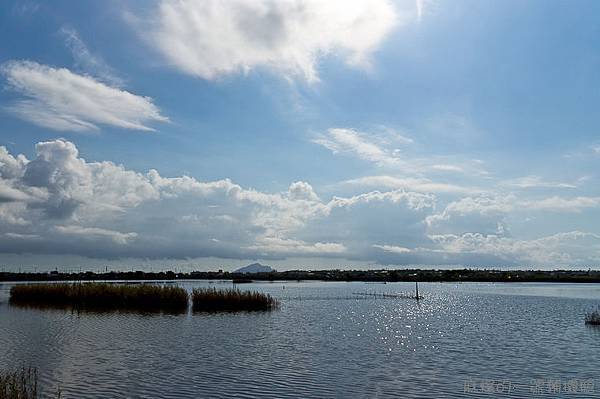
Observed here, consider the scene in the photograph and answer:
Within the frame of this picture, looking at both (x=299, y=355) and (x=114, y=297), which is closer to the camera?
(x=299, y=355)

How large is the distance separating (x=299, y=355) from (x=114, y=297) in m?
34.1

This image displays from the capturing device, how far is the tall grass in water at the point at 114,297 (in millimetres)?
53787

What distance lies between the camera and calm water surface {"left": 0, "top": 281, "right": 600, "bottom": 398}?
65.0 ft

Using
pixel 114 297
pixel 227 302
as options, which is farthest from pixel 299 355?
pixel 114 297

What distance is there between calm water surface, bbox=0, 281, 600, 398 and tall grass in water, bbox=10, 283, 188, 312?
738cm

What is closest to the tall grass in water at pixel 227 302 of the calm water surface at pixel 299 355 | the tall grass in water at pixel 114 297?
the tall grass in water at pixel 114 297

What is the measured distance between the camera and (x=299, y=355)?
88.4 feet

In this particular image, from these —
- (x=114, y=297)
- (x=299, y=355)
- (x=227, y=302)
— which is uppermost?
(x=114, y=297)

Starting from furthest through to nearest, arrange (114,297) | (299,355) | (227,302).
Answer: (114,297), (227,302), (299,355)

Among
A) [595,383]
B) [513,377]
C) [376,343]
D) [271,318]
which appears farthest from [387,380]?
[271,318]

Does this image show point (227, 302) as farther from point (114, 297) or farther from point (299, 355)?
point (299, 355)

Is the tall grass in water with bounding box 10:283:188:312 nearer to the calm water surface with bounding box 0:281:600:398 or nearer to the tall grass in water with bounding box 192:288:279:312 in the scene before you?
the tall grass in water with bounding box 192:288:279:312

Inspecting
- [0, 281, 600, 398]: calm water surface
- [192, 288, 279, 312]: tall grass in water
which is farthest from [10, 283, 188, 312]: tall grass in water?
[0, 281, 600, 398]: calm water surface

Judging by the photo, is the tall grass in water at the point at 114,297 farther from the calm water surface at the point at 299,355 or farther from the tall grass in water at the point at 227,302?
the calm water surface at the point at 299,355
